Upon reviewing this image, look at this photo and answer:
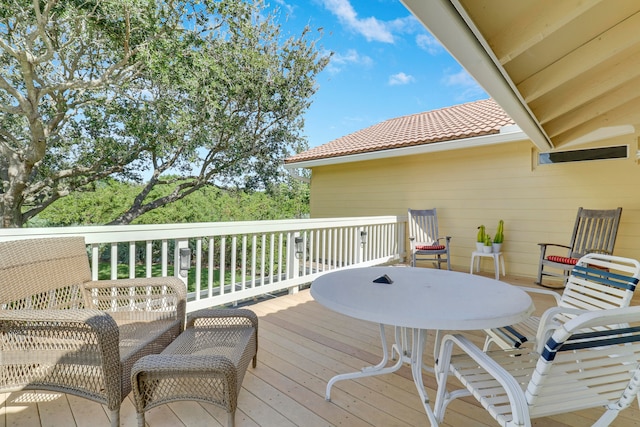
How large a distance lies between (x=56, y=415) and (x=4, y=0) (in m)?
6.99

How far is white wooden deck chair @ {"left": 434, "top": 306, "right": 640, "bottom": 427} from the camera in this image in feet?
3.25

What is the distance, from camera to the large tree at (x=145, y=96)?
5863 mm

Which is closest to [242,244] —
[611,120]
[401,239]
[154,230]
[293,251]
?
[293,251]

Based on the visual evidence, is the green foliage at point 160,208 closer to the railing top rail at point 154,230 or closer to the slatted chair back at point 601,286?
the railing top rail at point 154,230

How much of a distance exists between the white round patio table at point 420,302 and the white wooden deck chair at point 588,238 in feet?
10.3

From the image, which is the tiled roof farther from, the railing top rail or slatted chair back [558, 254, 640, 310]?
slatted chair back [558, 254, 640, 310]

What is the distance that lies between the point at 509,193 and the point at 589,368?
4.94m

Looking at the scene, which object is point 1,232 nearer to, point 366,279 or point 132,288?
point 132,288

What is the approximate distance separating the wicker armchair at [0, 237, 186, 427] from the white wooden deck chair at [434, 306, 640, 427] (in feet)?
5.27

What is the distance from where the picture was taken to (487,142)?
5.12 metres

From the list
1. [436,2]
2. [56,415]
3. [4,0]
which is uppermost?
[4,0]

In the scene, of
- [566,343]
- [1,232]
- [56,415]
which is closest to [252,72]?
[1,232]

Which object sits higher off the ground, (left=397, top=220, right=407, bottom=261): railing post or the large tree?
the large tree

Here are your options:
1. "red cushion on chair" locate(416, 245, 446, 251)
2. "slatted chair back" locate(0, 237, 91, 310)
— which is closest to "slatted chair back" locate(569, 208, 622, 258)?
"red cushion on chair" locate(416, 245, 446, 251)
